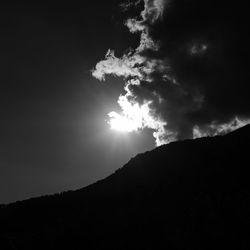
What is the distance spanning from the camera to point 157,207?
61.6 metres

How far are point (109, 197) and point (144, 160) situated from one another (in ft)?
41.2

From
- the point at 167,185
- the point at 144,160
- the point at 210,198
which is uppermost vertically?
the point at 144,160

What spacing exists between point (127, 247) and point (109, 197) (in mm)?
19329

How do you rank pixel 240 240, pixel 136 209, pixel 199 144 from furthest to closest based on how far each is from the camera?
pixel 199 144, pixel 136 209, pixel 240 240

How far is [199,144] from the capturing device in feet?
258

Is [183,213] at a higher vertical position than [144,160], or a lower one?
lower

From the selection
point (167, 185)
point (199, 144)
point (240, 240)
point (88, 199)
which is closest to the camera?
point (240, 240)

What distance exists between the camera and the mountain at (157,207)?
174 ft

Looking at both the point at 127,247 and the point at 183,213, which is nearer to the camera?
the point at 127,247

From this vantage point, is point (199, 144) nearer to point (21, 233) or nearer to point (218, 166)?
point (218, 166)

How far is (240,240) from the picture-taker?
49.3 metres

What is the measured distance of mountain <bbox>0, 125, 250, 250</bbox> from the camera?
5291 cm

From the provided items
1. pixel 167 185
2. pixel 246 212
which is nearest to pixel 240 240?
pixel 246 212

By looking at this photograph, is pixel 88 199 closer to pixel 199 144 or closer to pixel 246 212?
pixel 199 144
